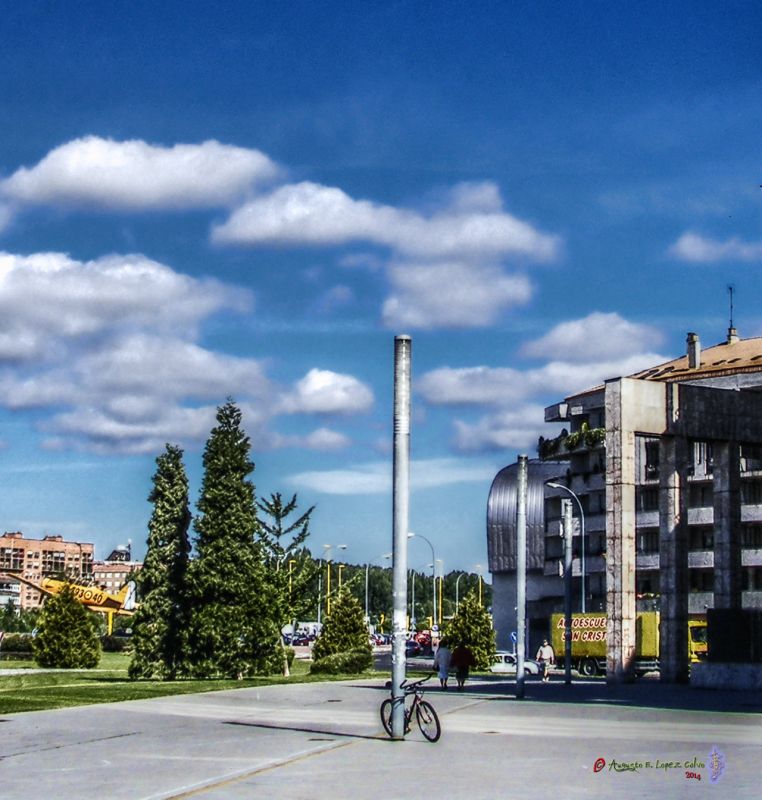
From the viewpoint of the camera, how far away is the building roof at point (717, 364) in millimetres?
96000

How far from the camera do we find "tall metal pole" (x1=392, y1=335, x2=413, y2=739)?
23109 mm

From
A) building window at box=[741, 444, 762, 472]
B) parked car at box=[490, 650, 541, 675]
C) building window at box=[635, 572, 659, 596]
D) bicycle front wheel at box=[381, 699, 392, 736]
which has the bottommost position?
parked car at box=[490, 650, 541, 675]

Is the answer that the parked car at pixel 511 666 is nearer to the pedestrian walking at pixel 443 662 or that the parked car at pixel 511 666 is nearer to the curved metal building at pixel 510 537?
the pedestrian walking at pixel 443 662

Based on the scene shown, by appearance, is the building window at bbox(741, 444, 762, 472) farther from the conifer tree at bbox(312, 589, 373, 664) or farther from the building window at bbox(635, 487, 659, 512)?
the conifer tree at bbox(312, 589, 373, 664)

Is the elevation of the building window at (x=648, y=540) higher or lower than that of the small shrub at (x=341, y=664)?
higher

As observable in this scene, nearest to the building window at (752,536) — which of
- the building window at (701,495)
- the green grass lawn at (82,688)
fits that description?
the building window at (701,495)

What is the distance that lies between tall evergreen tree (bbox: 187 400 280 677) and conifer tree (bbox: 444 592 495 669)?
62.5 feet

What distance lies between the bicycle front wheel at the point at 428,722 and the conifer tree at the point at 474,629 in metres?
43.8

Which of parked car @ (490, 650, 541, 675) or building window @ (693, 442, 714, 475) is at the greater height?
building window @ (693, 442, 714, 475)

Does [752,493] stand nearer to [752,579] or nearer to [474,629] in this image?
[752,579]

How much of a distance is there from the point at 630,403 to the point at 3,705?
2672 centimetres

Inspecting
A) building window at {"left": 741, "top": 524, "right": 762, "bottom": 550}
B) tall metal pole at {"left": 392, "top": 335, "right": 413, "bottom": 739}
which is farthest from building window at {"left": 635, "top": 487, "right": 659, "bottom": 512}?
tall metal pole at {"left": 392, "top": 335, "right": 413, "bottom": 739}

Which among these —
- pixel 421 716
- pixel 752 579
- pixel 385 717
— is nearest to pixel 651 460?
pixel 752 579

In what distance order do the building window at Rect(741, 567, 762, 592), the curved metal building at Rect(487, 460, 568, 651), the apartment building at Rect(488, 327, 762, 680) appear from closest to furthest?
the apartment building at Rect(488, 327, 762, 680) < the building window at Rect(741, 567, 762, 592) < the curved metal building at Rect(487, 460, 568, 651)
